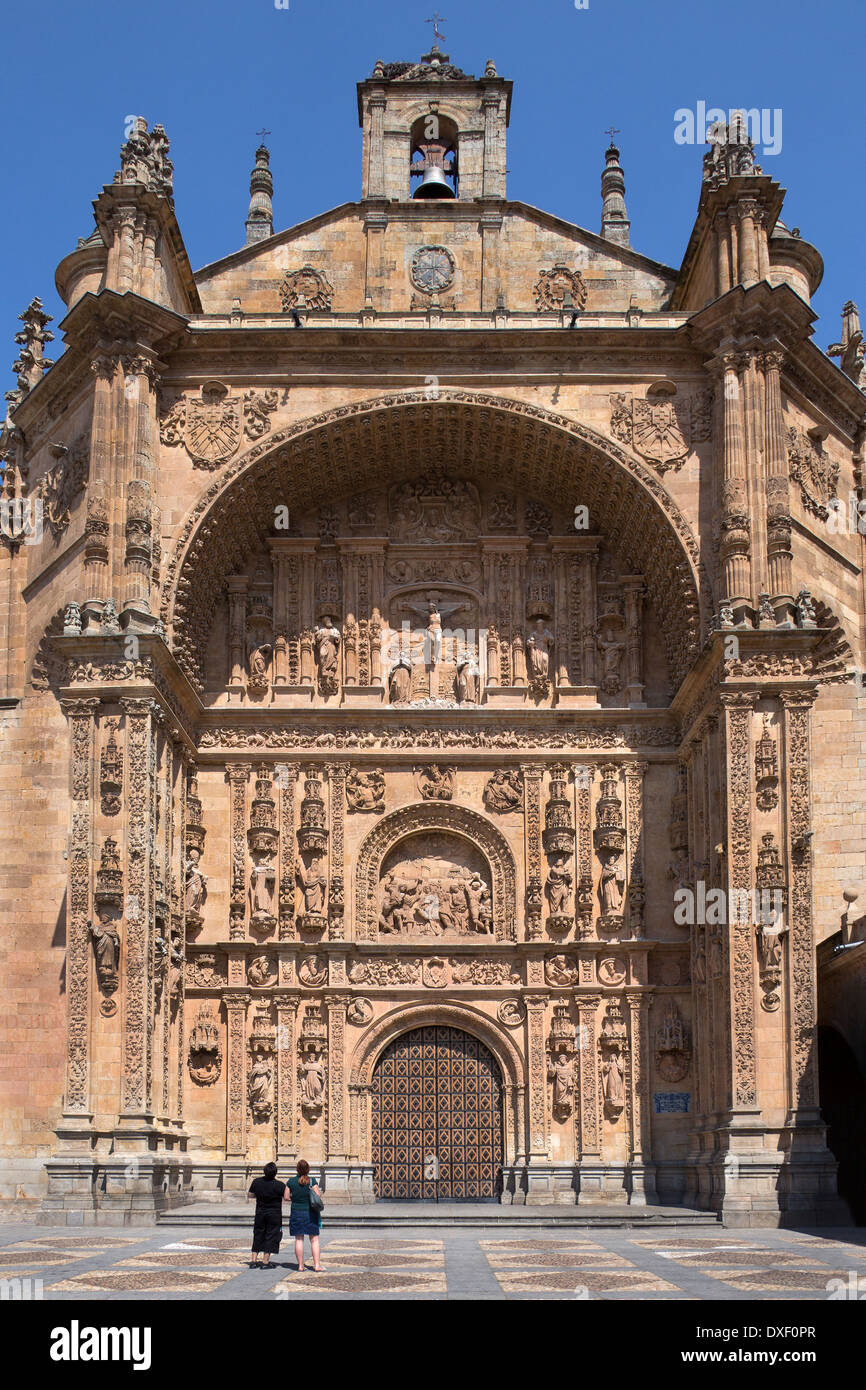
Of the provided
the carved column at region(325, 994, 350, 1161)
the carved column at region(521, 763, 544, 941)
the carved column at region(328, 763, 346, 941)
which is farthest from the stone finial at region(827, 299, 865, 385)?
the carved column at region(325, 994, 350, 1161)

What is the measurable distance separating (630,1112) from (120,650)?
414 inches

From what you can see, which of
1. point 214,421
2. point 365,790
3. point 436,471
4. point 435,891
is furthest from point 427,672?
point 214,421

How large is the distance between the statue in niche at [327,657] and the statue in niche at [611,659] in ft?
14.6

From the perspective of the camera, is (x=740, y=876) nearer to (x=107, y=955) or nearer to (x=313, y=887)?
(x=313, y=887)

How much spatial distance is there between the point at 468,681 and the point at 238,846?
469 cm

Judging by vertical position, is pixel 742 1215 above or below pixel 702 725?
below

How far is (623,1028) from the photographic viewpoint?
2523cm

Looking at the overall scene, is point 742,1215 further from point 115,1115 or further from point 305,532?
point 305,532

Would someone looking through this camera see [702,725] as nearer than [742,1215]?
No

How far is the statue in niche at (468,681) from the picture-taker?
2688 centimetres

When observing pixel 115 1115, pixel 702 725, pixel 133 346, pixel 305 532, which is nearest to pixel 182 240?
pixel 133 346

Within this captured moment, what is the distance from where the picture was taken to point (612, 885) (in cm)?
2575
